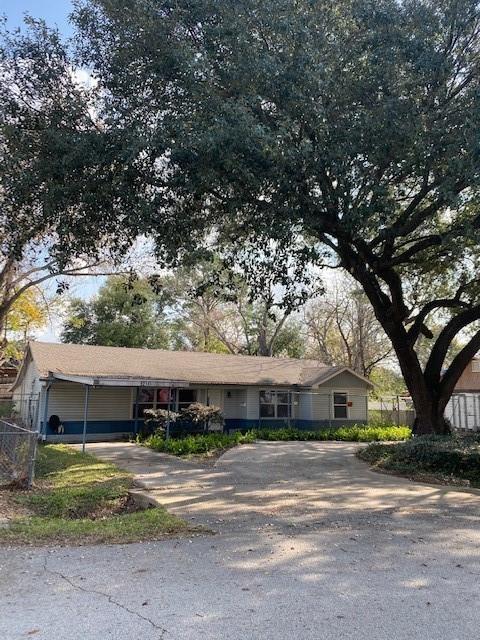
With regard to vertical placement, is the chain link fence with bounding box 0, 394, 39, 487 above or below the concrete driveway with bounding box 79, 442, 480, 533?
above

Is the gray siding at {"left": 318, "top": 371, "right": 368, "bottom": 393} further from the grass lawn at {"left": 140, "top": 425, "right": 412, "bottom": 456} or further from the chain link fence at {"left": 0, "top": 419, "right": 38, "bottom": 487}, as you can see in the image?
the chain link fence at {"left": 0, "top": 419, "right": 38, "bottom": 487}

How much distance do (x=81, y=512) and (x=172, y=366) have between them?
51.2 feet

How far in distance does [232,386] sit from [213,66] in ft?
52.4

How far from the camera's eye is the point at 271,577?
502 cm

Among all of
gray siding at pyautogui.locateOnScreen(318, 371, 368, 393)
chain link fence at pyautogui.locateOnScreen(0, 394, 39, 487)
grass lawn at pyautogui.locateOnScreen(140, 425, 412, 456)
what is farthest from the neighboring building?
chain link fence at pyautogui.locateOnScreen(0, 394, 39, 487)

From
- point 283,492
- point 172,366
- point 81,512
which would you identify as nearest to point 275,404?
point 172,366

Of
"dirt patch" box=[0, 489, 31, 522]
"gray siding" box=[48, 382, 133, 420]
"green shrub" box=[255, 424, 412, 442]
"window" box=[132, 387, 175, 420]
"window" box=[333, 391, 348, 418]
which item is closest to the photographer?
"dirt patch" box=[0, 489, 31, 522]

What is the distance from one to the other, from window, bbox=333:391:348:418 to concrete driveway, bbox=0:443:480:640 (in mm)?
16650

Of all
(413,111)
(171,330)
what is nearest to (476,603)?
(413,111)

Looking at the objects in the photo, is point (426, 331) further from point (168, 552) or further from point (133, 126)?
point (168, 552)

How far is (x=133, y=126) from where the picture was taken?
31.1 feet

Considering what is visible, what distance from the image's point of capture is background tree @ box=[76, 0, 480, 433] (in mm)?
9094

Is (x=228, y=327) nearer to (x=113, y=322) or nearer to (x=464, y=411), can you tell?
(x=113, y=322)

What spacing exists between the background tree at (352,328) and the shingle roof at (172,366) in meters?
7.25
